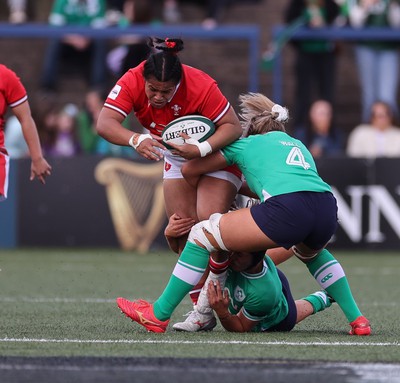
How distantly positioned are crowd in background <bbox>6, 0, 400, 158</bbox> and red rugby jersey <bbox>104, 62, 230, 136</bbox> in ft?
24.0

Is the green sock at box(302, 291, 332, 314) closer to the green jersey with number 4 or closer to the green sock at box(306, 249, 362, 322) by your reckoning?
the green sock at box(306, 249, 362, 322)

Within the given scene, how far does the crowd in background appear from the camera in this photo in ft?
47.7

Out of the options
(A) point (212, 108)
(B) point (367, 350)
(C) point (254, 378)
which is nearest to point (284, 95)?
(A) point (212, 108)

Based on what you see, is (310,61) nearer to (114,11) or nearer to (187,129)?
(114,11)

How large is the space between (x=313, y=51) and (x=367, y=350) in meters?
9.25

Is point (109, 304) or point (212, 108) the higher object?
point (212, 108)

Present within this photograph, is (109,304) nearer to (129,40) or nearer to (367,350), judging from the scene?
A: (367,350)

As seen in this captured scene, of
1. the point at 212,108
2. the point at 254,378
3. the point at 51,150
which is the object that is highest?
the point at 212,108

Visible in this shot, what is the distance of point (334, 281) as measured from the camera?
22.4 ft

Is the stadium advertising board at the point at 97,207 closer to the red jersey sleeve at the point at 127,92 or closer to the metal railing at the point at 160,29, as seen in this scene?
the metal railing at the point at 160,29

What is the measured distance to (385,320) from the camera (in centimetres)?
759

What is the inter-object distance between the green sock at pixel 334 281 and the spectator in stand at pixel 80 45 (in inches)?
340

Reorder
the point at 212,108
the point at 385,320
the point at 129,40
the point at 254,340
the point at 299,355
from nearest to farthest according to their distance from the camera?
the point at 299,355, the point at 254,340, the point at 212,108, the point at 385,320, the point at 129,40

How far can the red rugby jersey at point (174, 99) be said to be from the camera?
690cm
